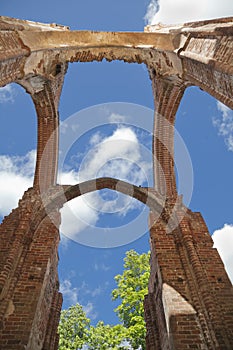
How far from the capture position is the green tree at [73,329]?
15727 millimetres

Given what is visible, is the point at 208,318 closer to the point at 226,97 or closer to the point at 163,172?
the point at 226,97

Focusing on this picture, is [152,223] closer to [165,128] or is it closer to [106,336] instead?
[165,128]

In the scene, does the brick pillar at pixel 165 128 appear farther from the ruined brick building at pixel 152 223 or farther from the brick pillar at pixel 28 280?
the brick pillar at pixel 28 280

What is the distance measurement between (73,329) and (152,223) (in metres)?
13.5

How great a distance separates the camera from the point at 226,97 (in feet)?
14.4

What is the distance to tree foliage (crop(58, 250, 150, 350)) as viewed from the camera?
455 inches

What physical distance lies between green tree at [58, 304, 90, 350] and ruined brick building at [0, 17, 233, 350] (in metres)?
11.2

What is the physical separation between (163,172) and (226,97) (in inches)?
150

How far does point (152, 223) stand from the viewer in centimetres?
682

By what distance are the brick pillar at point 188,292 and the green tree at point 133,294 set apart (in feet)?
16.8

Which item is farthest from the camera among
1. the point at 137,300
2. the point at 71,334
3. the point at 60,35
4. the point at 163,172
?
the point at 71,334

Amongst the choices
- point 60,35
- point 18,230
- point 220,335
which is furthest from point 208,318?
point 60,35

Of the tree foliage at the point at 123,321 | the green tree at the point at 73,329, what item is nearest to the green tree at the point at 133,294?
the tree foliage at the point at 123,321

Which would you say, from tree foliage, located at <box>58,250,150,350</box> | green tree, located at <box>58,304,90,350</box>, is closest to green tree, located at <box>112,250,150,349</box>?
tree foliage, located at <box>58,250,150,350</box>
